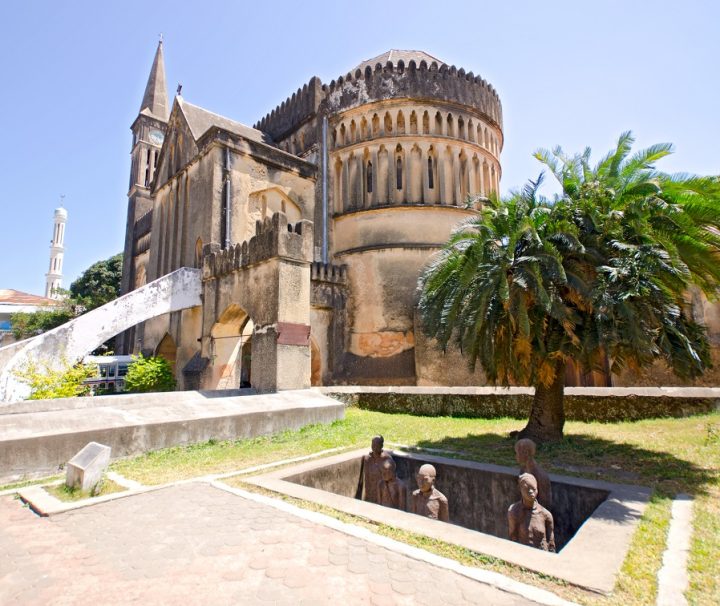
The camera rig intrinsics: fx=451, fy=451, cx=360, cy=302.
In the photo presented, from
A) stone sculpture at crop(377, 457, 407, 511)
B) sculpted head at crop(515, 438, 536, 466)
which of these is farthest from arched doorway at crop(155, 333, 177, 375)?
sculpted head at crop(515, 438, 536, 466)

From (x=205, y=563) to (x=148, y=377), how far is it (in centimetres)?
1188

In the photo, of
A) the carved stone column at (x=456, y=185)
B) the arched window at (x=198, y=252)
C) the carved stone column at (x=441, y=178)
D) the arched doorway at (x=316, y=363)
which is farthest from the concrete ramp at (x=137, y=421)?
the carved stone column at (x=456, y=185)

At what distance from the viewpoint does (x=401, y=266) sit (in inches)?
753

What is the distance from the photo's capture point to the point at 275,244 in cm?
1020


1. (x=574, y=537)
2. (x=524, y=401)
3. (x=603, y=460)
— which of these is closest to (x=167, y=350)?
(x=524, y=401)

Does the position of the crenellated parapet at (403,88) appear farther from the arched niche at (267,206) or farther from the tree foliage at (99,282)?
the tree foliage at (99,282)

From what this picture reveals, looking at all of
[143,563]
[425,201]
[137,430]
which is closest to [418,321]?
[425,201]

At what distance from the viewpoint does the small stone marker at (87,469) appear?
4.87m

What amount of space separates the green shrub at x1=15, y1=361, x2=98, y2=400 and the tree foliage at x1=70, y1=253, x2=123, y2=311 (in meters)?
29.7

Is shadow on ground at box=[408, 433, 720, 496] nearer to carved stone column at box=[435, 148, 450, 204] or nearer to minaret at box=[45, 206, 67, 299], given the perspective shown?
carved stone column at box=[435, 148, 450, 204]

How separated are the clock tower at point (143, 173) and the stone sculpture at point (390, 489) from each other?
24.4m

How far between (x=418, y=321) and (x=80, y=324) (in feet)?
37.6

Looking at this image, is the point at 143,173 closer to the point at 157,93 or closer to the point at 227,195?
the point at 157,93

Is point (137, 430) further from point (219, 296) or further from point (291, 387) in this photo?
point (219, 296)
